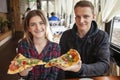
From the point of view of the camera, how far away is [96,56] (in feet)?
6.28

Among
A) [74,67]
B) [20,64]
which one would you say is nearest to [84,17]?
[74,67]

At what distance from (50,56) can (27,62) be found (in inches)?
14.7

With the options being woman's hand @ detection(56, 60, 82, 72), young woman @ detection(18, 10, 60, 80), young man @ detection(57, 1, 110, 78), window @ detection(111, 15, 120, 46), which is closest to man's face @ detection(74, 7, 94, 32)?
young man @ detection(57, 1, 110, 78)

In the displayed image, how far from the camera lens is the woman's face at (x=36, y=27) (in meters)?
1.88

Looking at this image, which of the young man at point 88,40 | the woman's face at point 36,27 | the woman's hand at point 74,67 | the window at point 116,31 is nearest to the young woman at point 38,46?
the woman's face at point 36,27

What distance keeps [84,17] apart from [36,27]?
47 cm

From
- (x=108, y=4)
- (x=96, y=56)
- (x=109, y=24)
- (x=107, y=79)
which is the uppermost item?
(x=108, y=4)

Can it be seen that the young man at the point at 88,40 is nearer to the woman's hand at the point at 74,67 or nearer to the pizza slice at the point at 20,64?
the woman's hand at the point at 74,67

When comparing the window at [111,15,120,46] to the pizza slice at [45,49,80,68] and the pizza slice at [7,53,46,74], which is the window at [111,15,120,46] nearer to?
the pizza slice at [45,49,80,68]

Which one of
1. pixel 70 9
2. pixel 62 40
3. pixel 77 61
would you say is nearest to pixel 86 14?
pixel 62 40

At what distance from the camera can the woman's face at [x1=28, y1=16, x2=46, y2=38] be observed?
1877 millimetres

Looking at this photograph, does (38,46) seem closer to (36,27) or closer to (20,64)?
(36,27)

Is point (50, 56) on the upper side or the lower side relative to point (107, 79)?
upper

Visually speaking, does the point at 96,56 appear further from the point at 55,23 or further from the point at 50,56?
the point at 55,23
